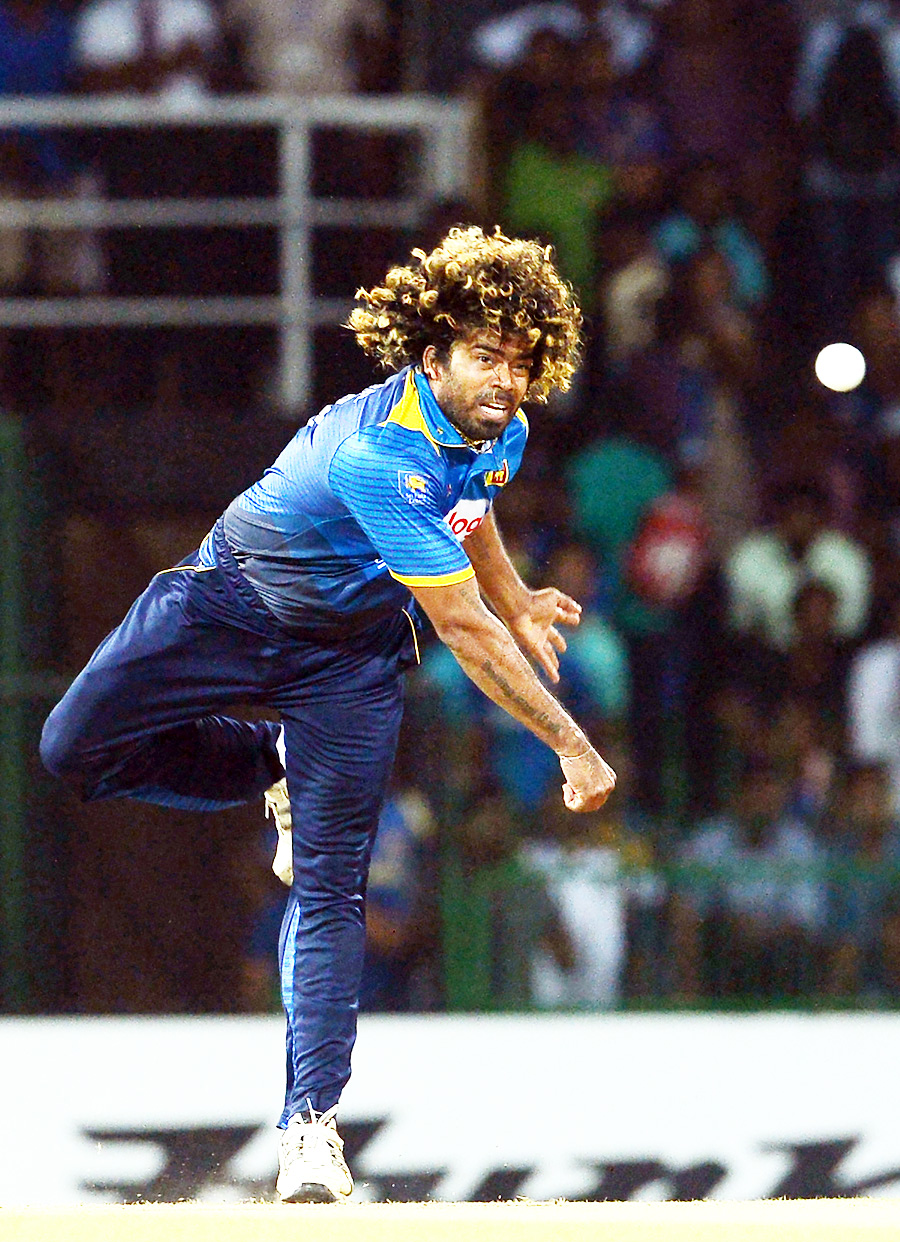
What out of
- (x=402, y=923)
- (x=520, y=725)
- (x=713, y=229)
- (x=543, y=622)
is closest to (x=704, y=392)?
(x=713, y=229)

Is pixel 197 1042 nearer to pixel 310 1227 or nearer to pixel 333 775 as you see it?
pixel 333 775

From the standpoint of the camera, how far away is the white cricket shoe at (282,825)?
5.11 m

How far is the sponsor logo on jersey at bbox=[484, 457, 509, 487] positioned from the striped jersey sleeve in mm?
239

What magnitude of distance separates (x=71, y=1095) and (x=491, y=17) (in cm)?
605

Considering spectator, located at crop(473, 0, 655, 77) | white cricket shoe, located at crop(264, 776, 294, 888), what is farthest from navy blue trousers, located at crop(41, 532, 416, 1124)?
spectator, located at crop(473, 0, 655, 77)

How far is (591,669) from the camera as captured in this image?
838 cm

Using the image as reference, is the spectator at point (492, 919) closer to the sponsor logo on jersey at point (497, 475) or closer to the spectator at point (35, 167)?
the spectator at point (35, 167)

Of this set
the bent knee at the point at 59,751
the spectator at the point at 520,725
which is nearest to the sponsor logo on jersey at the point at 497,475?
the bent knee at the point at 59,751

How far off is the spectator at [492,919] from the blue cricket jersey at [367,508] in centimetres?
316

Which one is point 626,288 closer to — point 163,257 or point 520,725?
point 163,257

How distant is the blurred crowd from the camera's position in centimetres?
790

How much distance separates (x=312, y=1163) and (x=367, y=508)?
58.3 inches

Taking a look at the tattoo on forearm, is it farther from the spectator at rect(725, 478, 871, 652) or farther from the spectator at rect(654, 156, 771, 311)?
the spectator at rect(654, 156, 771, 311)

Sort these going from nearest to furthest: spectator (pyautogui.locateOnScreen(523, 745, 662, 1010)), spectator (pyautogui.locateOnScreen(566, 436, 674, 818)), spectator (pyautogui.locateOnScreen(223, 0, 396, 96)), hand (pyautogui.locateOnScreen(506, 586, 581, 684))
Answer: hand (pyautogui.locateOnScreen(506, 586, 581, 684)), spectator (pyautogui.locateOnScreen(523, 745, 662, 1010)), spectator (pyautogui.locateOnScreen(566, 436, 674, 818)), spectator (pyautogui.locateOnScreen(223, 0, 396, 96))
